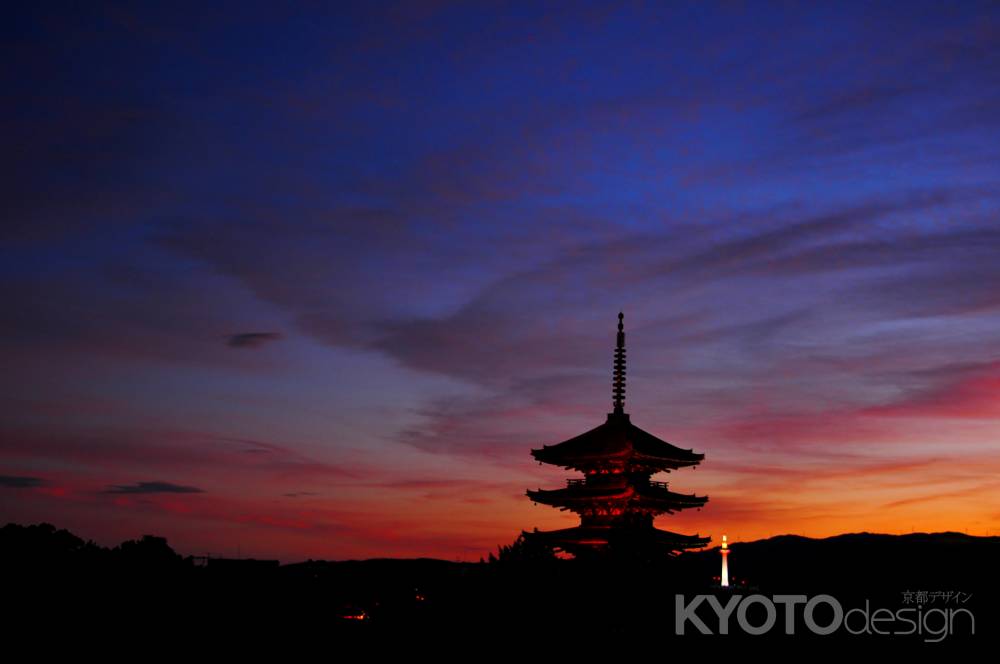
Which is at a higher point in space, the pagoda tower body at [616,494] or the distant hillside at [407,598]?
the pagoda tower body at [616,494]

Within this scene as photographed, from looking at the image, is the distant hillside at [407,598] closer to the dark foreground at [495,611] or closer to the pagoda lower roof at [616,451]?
the dark foreground at [495,611]

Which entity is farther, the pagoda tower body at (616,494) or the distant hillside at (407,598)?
the pagoda tower body at (616,494)

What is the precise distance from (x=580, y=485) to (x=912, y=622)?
69.3 ft

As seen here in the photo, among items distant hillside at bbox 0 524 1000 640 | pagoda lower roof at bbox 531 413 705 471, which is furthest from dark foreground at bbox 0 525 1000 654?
pagoda lower roof at bbox 531 413 705 471

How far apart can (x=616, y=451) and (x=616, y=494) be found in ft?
8.29

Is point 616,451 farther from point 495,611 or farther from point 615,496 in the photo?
point 495,611

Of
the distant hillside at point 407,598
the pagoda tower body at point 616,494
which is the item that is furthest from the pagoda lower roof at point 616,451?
the distant hillside at point 407,598

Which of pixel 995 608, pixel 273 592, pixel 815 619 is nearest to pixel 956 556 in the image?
pixel 995 608

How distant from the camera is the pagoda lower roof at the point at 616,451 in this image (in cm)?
6419

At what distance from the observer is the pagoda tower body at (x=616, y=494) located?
64.0 metres

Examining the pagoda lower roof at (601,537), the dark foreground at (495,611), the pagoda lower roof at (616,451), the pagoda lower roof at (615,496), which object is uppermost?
the pagoda lower roof at (616,451)

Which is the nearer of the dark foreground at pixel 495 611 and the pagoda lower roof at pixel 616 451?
the dark foreground at pixel 495 611

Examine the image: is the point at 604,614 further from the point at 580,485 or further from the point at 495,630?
the point at 580,485

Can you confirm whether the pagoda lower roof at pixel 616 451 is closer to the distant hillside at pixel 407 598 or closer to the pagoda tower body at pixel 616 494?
the pagoda tower body at pixel 616 494
